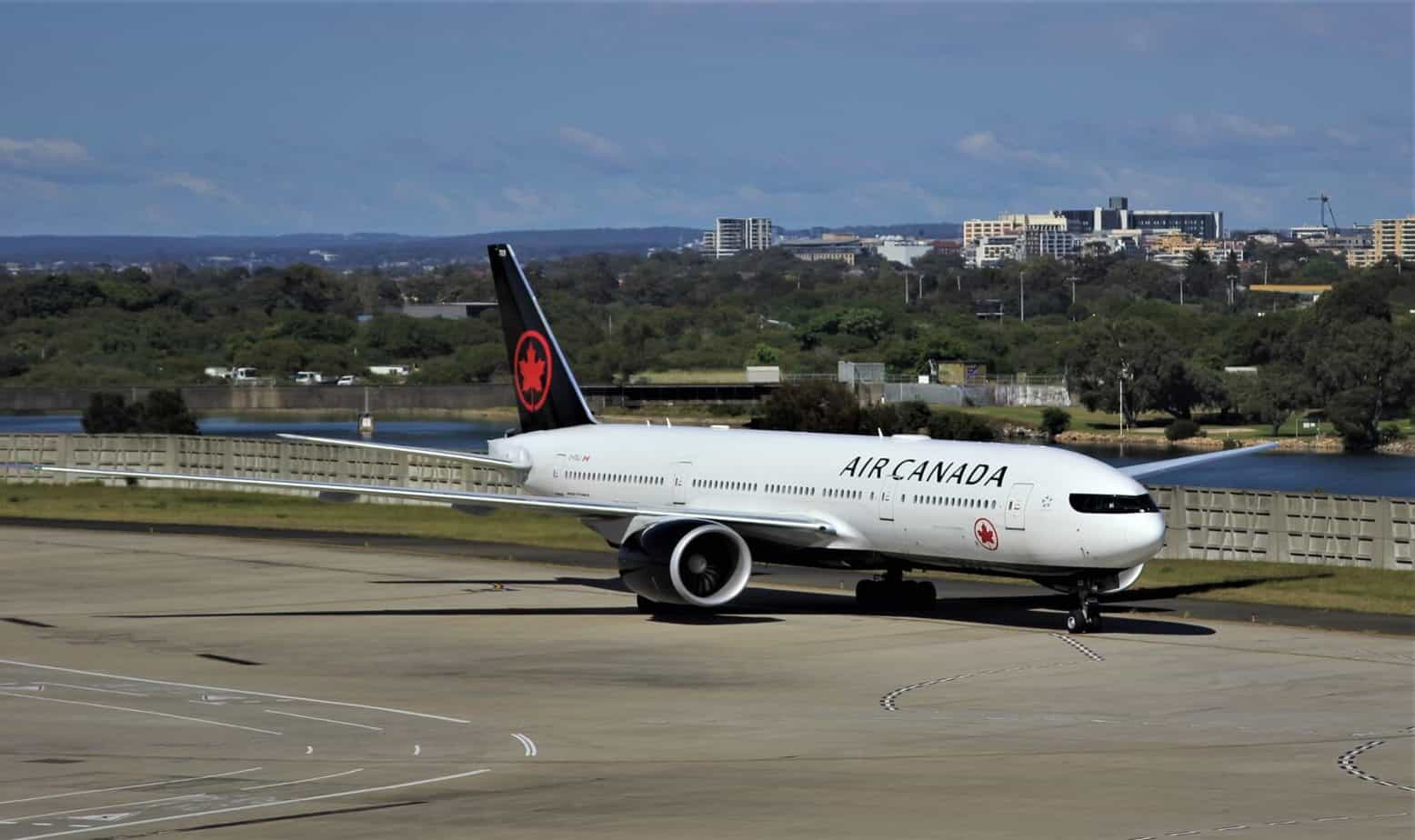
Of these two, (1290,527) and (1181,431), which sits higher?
(1181,431)

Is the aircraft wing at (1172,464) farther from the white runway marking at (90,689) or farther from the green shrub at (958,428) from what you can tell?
the green shrub at (958,428)

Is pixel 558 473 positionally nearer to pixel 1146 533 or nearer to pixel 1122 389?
pixel 1146 533

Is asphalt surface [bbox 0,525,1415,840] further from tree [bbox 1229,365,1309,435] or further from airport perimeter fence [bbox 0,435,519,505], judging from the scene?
tree [bbox 1229,365,1309,435]

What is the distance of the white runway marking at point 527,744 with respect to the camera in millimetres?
27969

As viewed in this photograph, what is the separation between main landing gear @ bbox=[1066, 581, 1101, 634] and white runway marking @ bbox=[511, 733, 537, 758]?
1489cm

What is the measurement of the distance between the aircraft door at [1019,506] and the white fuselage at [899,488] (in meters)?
0.02

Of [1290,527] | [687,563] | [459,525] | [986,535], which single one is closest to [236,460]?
[459,525]

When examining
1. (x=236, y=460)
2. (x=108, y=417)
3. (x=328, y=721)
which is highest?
(x=108, y=417)

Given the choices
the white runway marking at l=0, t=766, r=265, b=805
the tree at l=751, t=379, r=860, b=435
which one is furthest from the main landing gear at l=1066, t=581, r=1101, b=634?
the tree at l=751, t=379, r=860, b=435

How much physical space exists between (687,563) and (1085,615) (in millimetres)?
8107

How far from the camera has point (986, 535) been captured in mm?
40250

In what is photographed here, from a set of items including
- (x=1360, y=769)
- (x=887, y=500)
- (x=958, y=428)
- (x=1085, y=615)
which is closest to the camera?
(x=1360, y=769)

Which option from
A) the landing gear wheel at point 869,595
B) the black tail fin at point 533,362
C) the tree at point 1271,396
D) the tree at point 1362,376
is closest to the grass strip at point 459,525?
the black tail fin at point 533,362

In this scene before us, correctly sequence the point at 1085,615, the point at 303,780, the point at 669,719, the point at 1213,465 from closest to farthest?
the point at 303,780, the point at 669,719, the point at 1085,615, the point at 1213,465
